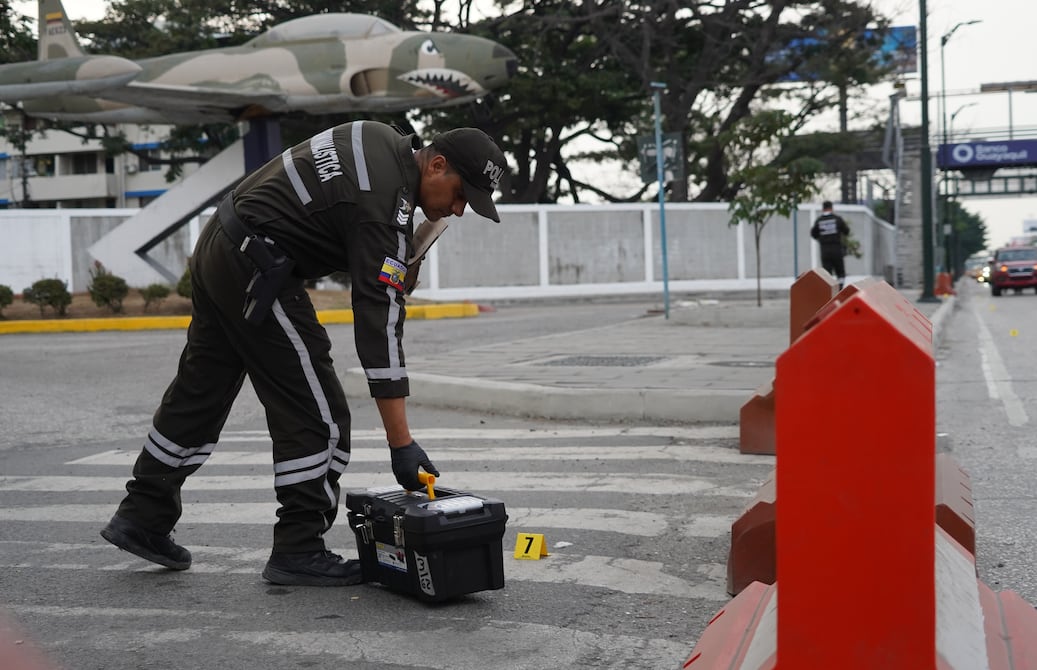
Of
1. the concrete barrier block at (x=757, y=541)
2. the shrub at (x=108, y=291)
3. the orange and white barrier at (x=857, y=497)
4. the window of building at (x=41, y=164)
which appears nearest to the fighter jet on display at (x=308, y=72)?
the shrub at (x=108, y=291)

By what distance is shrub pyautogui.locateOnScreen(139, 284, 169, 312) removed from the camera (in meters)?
21.7

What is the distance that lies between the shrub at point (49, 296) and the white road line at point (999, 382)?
15418 millimetres

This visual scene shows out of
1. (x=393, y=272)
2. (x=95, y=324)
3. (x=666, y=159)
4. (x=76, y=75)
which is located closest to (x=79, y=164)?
(x=76, y=75)

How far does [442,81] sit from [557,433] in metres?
18.9

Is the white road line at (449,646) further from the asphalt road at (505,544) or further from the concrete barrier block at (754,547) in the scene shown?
the concrete barrier block at (754,547)

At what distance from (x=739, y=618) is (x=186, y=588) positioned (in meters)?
2.21

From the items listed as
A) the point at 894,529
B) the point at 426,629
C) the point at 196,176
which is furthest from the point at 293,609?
the point at 196,176

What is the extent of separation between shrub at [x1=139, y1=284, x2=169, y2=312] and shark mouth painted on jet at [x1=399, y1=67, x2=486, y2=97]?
7010mm

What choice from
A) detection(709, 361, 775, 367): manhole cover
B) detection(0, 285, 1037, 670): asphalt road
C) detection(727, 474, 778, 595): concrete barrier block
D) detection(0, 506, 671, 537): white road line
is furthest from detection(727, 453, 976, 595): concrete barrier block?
detection(709, 361, 775, 367): manhole cover

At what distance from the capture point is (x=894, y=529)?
205 centimetres

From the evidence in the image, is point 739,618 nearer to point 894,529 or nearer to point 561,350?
point 894,529

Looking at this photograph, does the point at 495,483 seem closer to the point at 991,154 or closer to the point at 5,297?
the point at 5,297

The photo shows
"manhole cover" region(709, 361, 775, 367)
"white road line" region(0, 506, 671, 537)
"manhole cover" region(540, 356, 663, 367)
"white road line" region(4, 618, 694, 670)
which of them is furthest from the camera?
"manhole cover" region(540, 356, 663, 367)

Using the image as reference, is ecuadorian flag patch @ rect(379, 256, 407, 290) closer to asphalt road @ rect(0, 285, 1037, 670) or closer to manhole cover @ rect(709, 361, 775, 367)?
asphalt road @ rect(0, 285, 1037, 670)
